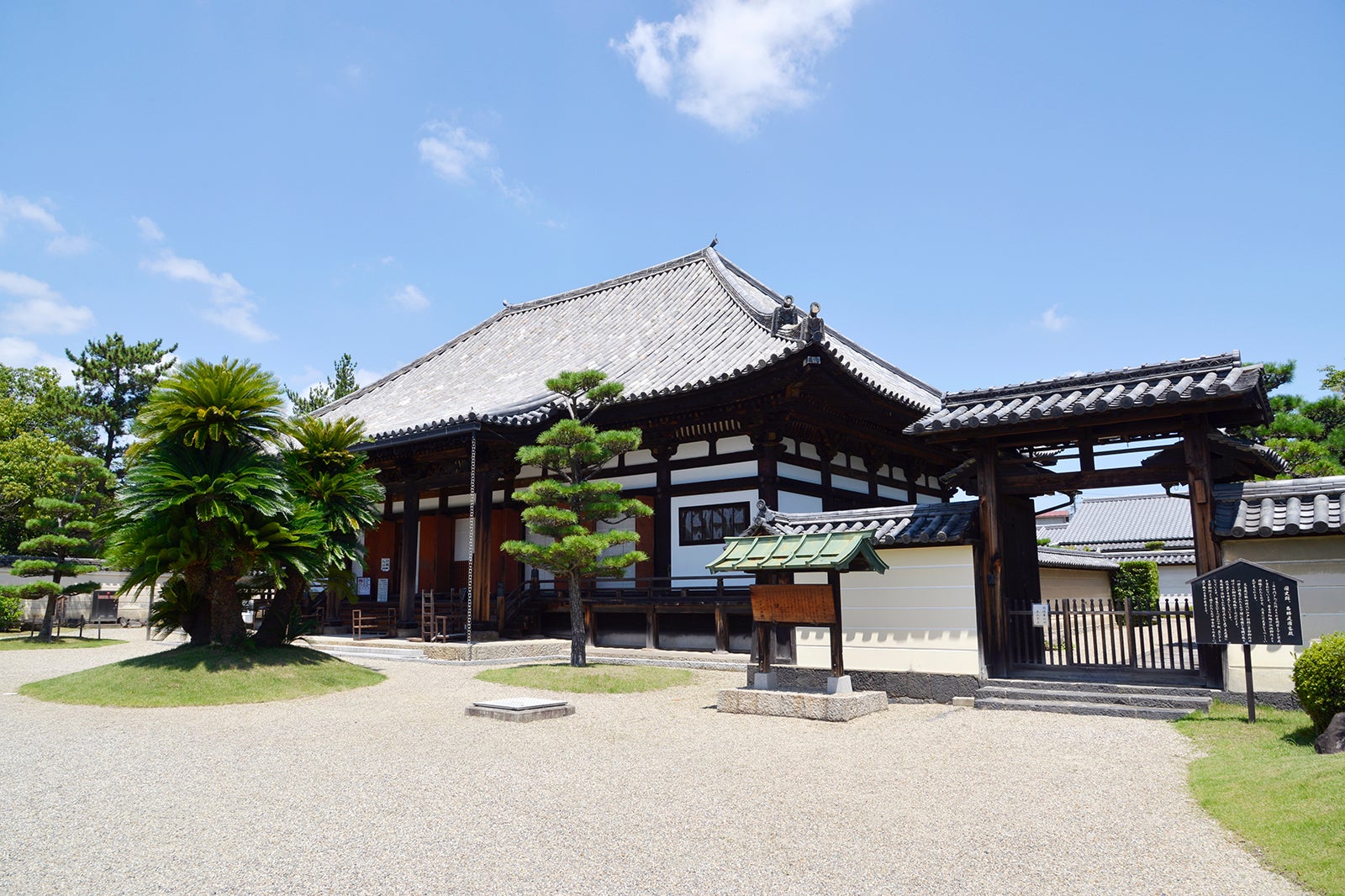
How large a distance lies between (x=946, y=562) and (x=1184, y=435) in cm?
314

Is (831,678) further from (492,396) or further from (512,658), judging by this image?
(492,396)

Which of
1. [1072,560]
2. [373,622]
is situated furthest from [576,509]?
[1072,560]

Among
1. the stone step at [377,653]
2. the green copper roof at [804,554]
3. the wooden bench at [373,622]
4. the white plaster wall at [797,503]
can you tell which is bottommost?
the stone step at [377,653]

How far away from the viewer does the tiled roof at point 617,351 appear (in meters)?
16.9

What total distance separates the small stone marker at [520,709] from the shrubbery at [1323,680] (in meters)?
7.48

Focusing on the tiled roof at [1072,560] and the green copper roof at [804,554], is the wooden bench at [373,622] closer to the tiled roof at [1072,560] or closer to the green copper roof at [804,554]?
the green copper roof at [804,554]

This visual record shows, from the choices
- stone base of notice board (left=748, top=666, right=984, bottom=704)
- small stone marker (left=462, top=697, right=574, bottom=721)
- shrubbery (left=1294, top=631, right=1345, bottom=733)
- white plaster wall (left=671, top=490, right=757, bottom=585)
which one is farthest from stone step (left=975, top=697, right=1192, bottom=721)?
Result: white plaster wall (left=671, top=490, right=757, bottom=585)

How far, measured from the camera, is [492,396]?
21312 mm

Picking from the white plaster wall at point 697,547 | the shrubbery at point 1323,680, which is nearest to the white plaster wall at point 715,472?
the white plaster wall at point 697,547

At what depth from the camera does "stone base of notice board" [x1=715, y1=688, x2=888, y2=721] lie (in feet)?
32.3

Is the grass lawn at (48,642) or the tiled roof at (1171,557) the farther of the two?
the tiled roof at (1171,557)

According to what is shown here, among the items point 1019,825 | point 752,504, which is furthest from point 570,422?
point 1019,825

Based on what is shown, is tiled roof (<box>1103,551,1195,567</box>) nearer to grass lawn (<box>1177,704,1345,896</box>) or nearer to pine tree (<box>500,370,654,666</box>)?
pine tree (<box>500,370,654,666</box>)

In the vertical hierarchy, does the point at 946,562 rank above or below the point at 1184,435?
below
